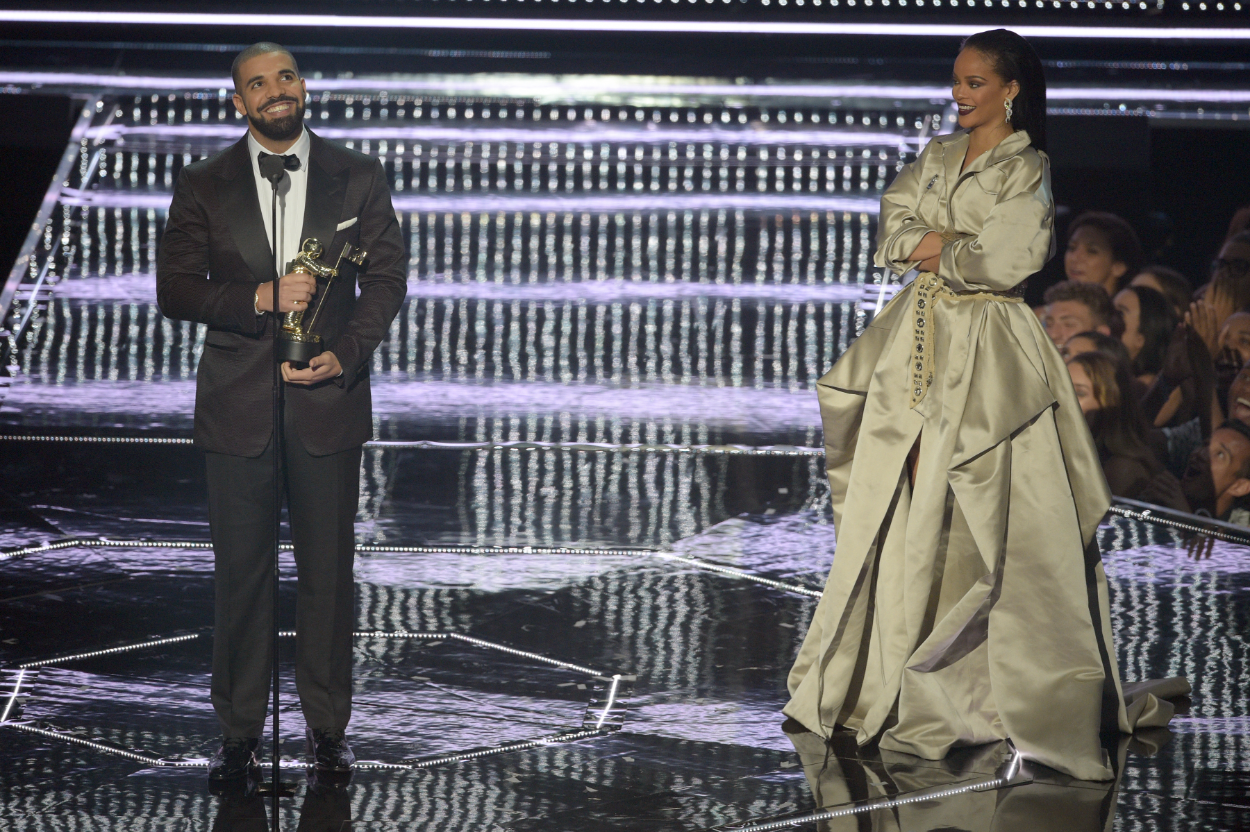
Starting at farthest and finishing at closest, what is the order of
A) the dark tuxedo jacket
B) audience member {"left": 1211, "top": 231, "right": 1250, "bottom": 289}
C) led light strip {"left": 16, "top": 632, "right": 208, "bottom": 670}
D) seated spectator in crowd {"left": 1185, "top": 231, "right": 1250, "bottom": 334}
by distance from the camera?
audience member {"left": 1211, "top": 231, "right": 1250, "bottom": 289} → seated spectator in crowd {"left": 1185, "top": 231, "right": 1250, "bottom": 334} → led light strip {"left": 16, "top": 632, "right": 208, "bottom": 670} → the dark tuxedo jacket

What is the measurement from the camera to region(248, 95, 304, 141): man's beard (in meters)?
2.87

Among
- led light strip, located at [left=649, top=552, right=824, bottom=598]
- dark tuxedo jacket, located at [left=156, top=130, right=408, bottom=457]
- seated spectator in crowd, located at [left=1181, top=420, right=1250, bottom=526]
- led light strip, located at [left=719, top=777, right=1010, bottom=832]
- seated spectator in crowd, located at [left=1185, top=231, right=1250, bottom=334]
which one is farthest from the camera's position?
seated spectator in crowd, located at [left=1185, top=231, right=1250, bottom=334]

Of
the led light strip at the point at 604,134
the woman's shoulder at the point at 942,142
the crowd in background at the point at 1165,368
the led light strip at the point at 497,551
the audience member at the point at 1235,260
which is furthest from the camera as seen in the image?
the led light strip at the point at 604,134

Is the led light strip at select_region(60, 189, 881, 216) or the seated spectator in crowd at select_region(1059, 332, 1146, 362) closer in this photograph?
the seated spectator in crowd at select_region(1059, 332, 1146, 362)

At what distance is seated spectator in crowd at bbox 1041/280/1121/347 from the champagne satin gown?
2811 mm

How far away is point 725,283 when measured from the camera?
753cm

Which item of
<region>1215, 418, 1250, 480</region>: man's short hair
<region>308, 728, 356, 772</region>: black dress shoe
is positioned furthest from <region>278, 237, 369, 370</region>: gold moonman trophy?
<region>1215, 418, 1250, 480</region>: man's short hair

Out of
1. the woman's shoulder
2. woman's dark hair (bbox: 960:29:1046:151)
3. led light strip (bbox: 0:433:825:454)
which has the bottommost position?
led light strip (bbox: 0:433:825:454)

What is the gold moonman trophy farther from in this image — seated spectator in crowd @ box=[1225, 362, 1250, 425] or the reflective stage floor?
seated spectator in crowd @ box=[1225, 362, 1250, 425]

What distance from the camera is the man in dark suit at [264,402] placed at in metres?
2.87

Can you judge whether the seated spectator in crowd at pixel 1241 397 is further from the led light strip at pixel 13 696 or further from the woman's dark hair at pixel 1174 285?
the led light strip at pixel 13 696

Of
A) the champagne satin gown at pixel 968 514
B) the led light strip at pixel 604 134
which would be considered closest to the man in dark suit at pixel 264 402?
the champagne satin gown at pixel 968 514

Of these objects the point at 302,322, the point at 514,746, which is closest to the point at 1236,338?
the point at 514,746

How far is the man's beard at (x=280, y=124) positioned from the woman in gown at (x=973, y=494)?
49.0 inches
